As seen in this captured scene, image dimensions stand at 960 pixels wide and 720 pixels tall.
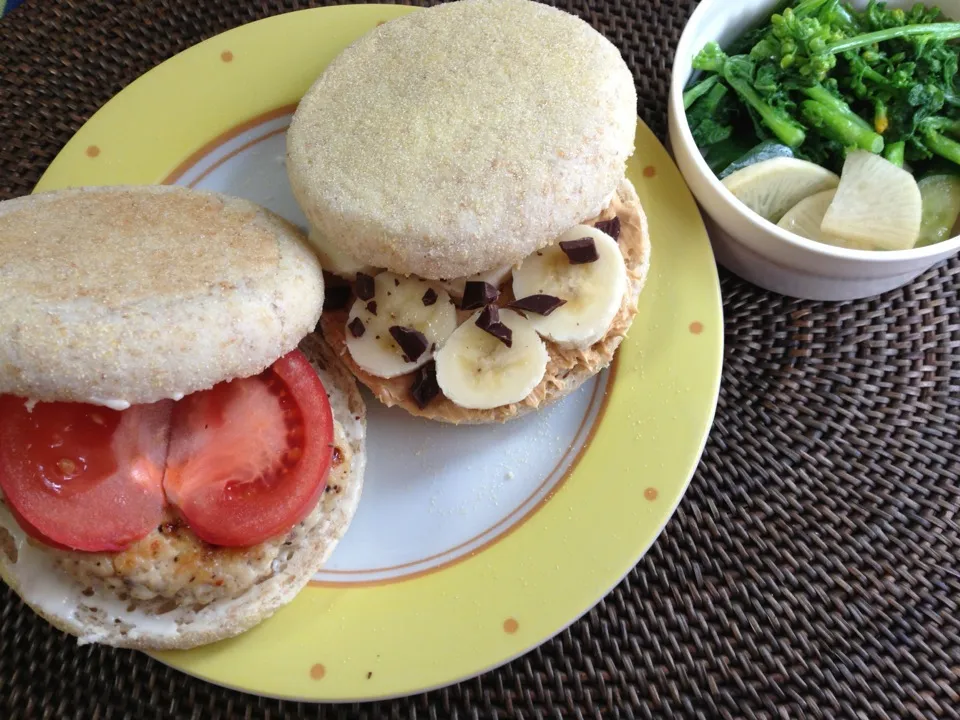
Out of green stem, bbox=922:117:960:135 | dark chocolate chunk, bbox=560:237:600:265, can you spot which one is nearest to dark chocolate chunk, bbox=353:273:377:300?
dark chocolate chunk, bbox=560:237:600:265

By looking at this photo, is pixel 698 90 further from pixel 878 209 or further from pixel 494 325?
pixel 494 325

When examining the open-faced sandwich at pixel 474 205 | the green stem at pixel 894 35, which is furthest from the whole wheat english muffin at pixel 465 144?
the green stem at pixel 894 35

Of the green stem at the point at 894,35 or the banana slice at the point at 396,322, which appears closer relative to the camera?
the banana slice at the point at 396,322

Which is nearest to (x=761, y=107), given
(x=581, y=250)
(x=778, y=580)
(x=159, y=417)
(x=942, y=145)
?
(x=942, y=145)

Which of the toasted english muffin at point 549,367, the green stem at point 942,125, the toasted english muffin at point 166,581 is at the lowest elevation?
the toasted english muffin at point 166,581

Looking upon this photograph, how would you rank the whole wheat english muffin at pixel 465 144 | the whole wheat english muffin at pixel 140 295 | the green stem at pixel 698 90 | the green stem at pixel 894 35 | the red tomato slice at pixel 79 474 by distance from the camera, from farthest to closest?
the green stem at pixel 698 90, the green stem at pixel 894 35, the whole wheat english muffin at pixel 465 144, the red tomato slice at pixel 79 474, the whole wheat english muffin at pixel 140 295

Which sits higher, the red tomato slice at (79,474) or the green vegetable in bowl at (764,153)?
the green vegetable in bowl at (764,153)

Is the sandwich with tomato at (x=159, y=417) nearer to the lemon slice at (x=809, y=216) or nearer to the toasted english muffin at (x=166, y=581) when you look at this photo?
the toasted english muffin at (x=166, y=581)
